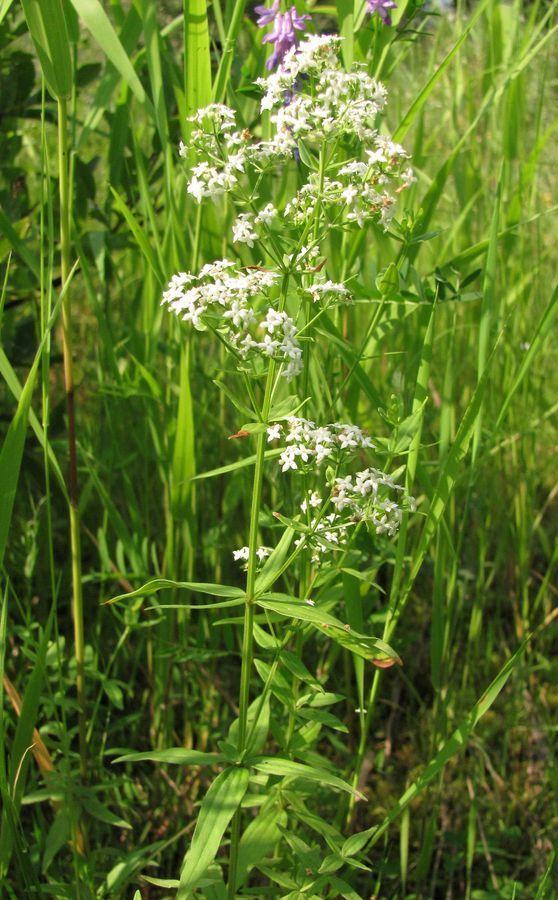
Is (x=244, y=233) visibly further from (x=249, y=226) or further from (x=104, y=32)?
(x=104, y=32)

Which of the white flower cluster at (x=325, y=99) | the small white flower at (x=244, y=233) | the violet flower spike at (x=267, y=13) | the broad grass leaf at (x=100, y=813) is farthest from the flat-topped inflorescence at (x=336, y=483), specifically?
the violet flower spike at (x=267, y=13)

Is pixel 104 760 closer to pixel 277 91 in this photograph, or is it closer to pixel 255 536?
pixel 255 536

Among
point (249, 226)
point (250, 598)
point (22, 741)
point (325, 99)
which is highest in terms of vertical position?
point (325, 99)

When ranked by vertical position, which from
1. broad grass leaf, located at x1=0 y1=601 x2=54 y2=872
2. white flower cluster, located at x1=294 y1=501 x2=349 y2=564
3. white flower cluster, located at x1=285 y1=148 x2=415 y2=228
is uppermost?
white flower cluster, located at x1=285 y1=148 x2=415 y2=228

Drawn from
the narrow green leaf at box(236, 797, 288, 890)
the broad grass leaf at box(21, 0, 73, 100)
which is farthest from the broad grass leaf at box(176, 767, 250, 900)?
the broad grass leaf at box(21, 0, 73, 100)

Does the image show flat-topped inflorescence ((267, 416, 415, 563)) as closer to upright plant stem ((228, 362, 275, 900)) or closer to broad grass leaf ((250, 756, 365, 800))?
upright plant stem ((228, 362, 275, 900))

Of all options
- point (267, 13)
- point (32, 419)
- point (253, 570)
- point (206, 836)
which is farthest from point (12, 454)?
point (267, 13)

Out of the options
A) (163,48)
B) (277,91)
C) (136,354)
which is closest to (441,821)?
(136,354)
